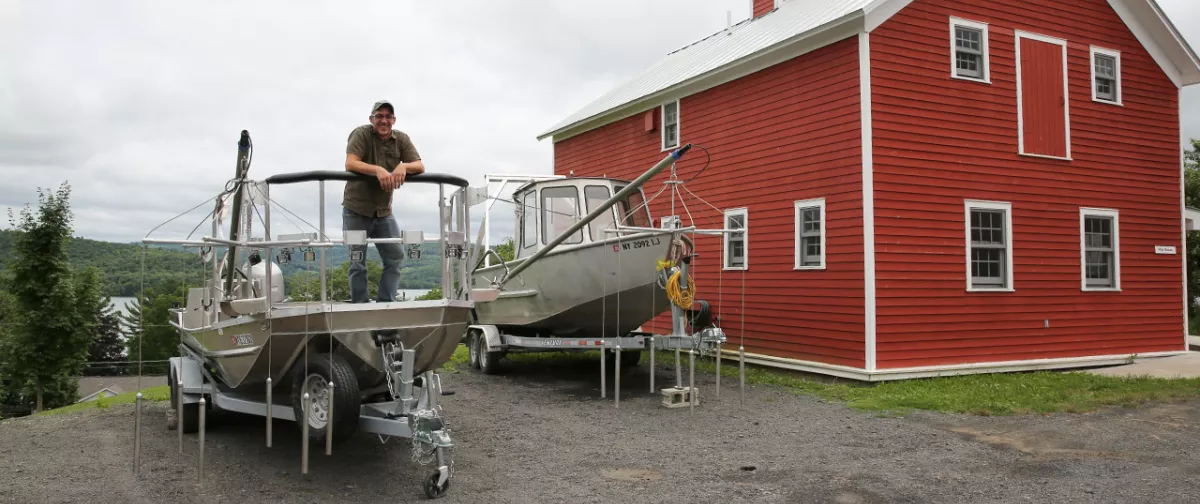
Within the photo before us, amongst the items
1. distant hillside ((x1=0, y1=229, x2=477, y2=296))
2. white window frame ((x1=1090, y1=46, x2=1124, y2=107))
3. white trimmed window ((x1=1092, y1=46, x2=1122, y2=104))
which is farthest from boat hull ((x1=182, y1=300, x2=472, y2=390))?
white trimmed window ((x1=1092, y1=46, x2=1122, y2=104))

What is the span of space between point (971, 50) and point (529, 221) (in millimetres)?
7310

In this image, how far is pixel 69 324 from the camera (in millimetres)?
33344

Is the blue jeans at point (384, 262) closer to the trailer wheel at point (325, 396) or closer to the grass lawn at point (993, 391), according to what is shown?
the trailer wheel at point (325, 396)

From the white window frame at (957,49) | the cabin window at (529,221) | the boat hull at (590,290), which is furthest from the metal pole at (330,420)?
the white window frame at (957,49)

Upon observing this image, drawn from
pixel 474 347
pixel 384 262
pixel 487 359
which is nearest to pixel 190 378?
pixel 384 262

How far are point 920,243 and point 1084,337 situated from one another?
3.75 metres

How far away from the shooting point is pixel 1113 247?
44.0ft

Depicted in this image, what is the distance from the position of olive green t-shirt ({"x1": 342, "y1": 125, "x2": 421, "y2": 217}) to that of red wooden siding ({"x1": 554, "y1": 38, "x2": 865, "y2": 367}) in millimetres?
5496

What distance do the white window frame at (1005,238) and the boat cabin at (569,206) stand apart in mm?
4806

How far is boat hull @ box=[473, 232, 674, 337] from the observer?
1033 centimetres

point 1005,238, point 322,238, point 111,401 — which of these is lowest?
point 111,401

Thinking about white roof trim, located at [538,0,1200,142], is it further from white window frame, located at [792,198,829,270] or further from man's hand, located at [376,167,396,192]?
man's hand, located at [376,167,396,192]

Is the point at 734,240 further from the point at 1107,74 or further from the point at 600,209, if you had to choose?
the point at 1107,74

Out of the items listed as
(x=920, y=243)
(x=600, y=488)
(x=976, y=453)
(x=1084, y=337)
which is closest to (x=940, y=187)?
(x=920, y=243)
